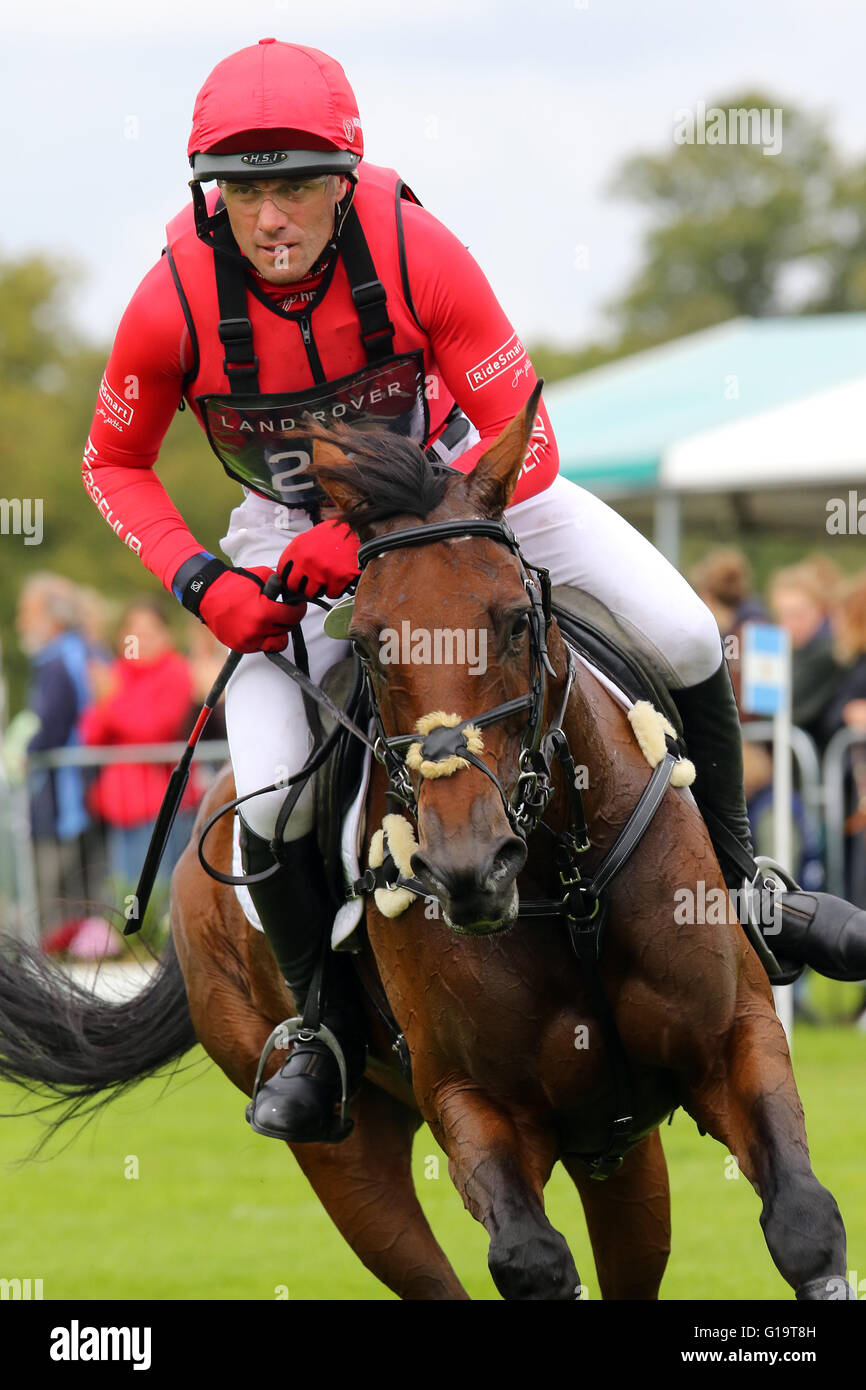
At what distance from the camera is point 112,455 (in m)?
4.87

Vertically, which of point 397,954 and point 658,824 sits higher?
point 658,824

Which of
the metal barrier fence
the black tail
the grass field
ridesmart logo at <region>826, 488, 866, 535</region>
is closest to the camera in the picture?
the black tail

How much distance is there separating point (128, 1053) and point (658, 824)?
2.62 m

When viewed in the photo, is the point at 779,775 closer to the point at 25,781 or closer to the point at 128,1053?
the point at 128,1053

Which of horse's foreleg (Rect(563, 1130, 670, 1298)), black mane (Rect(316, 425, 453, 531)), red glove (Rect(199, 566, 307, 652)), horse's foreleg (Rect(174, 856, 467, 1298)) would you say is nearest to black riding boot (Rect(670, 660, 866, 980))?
horse's foreleg (Rect(563, 1130, 670, 1298))

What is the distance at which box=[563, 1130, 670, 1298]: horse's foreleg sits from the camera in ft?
16.9

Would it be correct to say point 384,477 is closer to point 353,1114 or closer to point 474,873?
point 474,873

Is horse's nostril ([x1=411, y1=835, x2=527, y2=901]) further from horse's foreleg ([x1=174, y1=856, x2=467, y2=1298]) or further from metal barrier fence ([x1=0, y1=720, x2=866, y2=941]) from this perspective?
metal barrier fence ([x1=0, y1=720, x2=866, y2=941])

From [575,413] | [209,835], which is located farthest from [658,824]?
[575,413]

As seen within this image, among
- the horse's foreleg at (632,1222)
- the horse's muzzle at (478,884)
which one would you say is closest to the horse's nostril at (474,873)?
the horse's muzzle at (478,884)

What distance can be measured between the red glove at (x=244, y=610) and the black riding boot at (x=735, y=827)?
3.61 ft

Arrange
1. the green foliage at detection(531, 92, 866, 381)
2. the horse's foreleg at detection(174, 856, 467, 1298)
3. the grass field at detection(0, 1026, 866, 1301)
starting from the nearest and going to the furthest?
the horse's foreleg at detection(174, 856, 467, 1298)
the grass field at detection(0, 1026, 866, 1301)
the green foliage at detection(531, 92, 866, 381)
